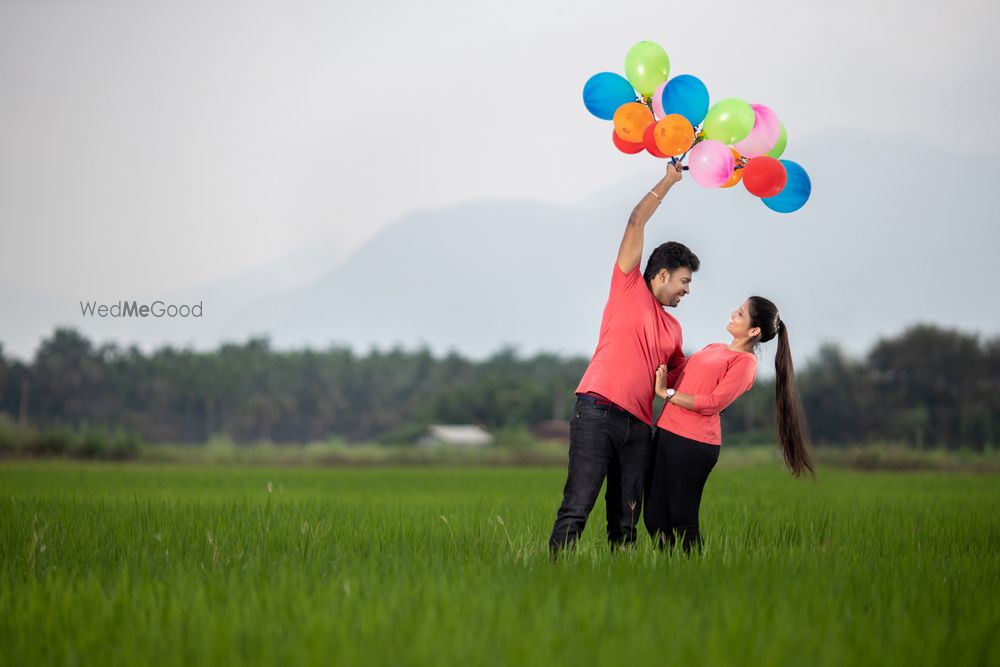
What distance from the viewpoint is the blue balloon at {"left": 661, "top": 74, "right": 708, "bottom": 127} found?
16.7 ft

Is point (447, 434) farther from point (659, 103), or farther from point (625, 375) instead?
point (625, 375)

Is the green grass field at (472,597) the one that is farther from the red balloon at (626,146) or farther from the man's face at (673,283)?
the red balloon at (626,146)

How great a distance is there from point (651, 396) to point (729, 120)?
156 centimetres

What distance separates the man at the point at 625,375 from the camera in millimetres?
4664

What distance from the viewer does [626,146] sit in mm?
5469

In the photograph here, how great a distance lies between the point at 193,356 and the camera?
56.2m

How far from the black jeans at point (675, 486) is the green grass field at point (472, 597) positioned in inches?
7.5

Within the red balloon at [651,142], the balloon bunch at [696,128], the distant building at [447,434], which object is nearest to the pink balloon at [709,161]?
the balloon bunch at [696,128]

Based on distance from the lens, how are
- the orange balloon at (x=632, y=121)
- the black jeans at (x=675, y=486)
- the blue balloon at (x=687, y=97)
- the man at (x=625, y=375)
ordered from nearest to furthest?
the man at (x=625, y=375), the black jeans at (x=675, y=486), the blue balloon at (x=687, y=97), the orange balloon at (x=632, y=121)

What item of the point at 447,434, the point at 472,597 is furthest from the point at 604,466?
the point at 447,434

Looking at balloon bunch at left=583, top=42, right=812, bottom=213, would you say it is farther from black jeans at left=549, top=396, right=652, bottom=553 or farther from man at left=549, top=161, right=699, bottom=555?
black jeans at left=549, top=396, right=652, bottom=553

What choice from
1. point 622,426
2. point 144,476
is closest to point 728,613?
point 622,426

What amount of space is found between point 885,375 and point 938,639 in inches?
1566

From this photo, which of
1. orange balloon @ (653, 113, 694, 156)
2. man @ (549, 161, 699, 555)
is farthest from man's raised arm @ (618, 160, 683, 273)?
orange balloon @ (653, 113, 694, 156)
